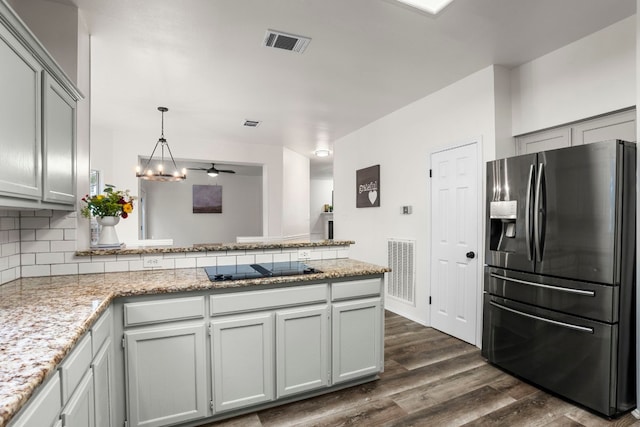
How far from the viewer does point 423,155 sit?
3812 millimetres

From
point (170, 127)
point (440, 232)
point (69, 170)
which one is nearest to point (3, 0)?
point (69, 170)

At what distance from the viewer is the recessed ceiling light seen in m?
2.13

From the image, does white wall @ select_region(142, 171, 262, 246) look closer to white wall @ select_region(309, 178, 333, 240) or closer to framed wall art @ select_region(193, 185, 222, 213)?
framed wall art @ select_region(193, 185, 222, 213)

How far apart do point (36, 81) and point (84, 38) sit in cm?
110

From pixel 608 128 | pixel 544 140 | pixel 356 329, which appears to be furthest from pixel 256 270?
pixel 608 128

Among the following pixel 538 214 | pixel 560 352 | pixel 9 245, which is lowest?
pixel 560 352

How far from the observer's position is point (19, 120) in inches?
54.3

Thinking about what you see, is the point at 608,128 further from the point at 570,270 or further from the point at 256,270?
the point at 256,270

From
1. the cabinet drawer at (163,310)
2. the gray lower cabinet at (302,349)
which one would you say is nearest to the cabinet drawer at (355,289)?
the gray lower cabinet at (302,349)

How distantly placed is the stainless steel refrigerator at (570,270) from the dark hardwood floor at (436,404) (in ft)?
0.45

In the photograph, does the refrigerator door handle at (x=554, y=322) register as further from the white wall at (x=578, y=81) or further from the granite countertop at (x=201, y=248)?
the white wall at (x=578, y=81)

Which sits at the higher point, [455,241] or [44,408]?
[455,241]

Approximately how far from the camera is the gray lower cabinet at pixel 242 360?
6.42 ft

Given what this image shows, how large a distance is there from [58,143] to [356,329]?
2175mm
